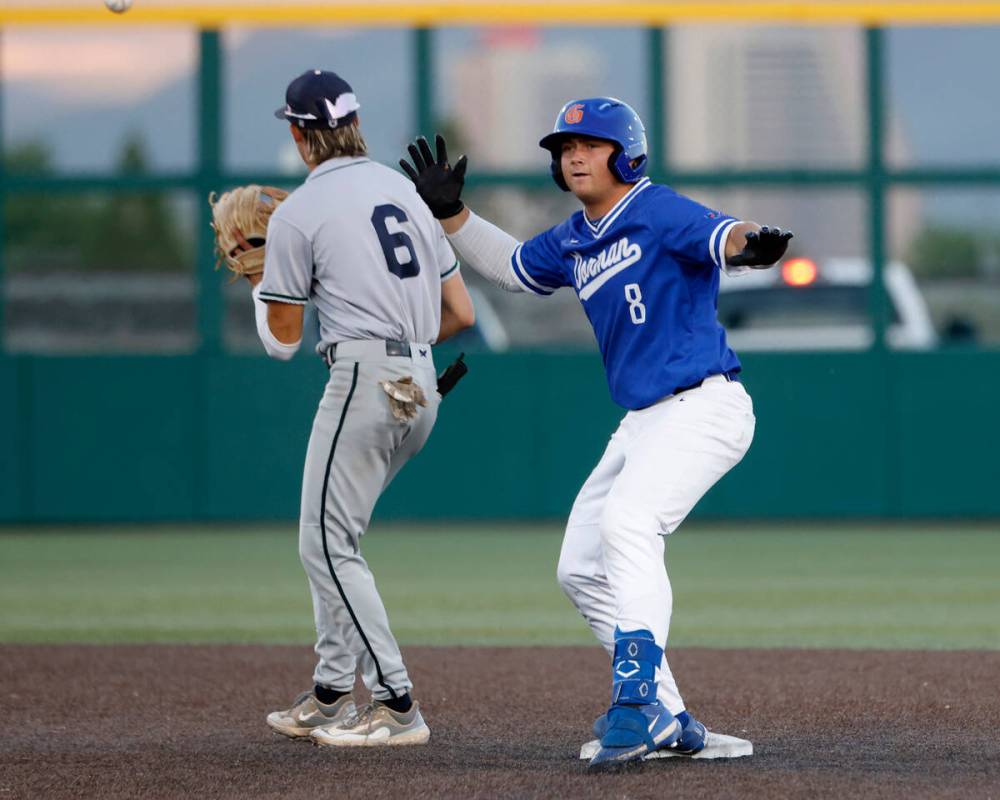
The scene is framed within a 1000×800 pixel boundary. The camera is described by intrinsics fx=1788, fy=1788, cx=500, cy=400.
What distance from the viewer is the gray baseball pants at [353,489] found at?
5.74 m

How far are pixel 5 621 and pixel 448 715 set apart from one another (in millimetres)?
3731

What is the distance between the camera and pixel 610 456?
5582 millimetres

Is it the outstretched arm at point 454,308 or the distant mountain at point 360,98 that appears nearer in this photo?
the outstretched arm at point 454,308

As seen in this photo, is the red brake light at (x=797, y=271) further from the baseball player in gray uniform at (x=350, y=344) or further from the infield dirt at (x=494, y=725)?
the baseball player in gray uniform at (x=350, y=344)

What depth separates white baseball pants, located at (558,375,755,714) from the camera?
17.1ft

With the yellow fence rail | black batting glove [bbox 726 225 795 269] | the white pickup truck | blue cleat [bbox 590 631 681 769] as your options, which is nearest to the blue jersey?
black batting glove [bbox 726 225 795 269]

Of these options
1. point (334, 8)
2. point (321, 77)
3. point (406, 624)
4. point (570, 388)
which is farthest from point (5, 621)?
point (334, 8)

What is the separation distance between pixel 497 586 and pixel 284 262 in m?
5.37

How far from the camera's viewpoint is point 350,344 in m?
5.78

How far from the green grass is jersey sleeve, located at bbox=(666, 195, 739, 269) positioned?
341cm

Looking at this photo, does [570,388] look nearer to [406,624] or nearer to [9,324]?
[9,324]

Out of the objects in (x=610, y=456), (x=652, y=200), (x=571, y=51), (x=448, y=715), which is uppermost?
(x=571, y=51)

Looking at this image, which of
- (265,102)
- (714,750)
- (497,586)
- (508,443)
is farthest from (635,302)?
(265,102)

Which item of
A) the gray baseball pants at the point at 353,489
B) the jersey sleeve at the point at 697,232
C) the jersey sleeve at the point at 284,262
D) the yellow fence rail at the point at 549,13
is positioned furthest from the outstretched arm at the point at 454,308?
the yellow fence rail at the point at 549,13
